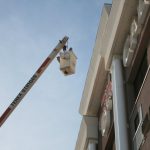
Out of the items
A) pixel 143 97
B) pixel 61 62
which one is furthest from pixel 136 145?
pixel 61 62

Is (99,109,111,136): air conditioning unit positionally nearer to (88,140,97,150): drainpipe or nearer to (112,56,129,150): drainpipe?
(88,140,97,150): drainpipe

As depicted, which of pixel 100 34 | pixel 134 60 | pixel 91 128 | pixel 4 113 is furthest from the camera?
pixel 91 128

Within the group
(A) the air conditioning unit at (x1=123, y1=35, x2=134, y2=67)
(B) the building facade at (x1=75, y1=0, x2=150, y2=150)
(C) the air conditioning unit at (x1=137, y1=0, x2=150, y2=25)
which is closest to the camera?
(C) the air conditioning unit at (x1=137, y1=0, x2=150, y2=25)

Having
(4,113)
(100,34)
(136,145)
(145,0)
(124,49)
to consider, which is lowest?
(136,145)

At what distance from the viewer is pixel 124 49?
20.3 meters

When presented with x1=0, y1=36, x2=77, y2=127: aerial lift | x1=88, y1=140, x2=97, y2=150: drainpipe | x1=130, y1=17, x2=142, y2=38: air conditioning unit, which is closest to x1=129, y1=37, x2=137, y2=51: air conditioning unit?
x1=130, y1=17, x2=142, y2=38: air conditioning unit

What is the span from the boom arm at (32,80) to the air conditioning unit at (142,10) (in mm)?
7450

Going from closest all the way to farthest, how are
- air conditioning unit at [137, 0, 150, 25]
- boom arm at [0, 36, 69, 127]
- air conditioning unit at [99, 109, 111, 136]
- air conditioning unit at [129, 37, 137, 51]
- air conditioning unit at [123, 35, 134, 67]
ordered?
air conditioning unit at [137, 0, 150, 25]
air conditioning unit at [129, 37, 137, 51]
air conditioning unit at [123, 35, 134, 67]
boom arm at [0, 36, 69, 127]
air conditioning unit at [99, 109, 111, 136]

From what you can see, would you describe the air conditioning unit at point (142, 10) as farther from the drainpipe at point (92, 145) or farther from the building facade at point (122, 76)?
the drainpipe at point (92, 145)

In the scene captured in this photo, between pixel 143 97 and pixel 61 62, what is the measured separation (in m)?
5.72

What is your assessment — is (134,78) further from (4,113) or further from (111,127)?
(4,113)

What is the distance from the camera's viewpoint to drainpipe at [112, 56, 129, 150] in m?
18.2

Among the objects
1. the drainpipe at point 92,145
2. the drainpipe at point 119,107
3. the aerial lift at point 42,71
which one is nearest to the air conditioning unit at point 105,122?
the drainpipe at point 92,145

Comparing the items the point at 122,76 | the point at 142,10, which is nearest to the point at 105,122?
the point at 122,76
